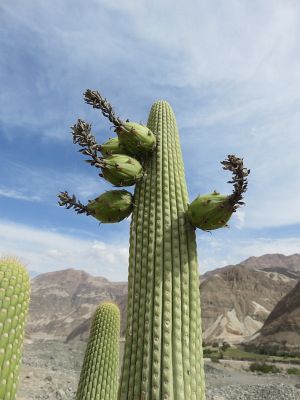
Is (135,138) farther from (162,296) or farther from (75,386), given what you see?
(75,386)

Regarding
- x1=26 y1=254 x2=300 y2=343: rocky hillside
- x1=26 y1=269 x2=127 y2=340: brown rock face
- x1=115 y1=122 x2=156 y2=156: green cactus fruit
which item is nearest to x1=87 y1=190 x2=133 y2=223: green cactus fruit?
x1=115 y1=122 x2=156 y2=156: green cactus fruit

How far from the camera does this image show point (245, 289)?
308ft

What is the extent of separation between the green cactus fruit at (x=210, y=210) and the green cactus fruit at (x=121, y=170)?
0.50 meters

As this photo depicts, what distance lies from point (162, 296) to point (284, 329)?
70546 mm

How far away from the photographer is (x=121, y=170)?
2.90 meters

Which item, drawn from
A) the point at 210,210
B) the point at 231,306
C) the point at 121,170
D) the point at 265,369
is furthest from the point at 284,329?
the point at 121,170

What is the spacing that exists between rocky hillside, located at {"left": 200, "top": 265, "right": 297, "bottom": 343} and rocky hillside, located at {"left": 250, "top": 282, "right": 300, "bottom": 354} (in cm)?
677

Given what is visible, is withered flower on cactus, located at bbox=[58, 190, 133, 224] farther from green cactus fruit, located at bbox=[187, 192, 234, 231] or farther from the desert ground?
the desert ground

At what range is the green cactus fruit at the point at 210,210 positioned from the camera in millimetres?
2734

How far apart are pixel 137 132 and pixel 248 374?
36.3 metres

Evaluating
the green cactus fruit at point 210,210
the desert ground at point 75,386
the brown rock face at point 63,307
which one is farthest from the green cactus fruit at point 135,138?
the brown rock face at point 63,307

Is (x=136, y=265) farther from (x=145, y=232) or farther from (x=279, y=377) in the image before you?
(x=279, y=377)

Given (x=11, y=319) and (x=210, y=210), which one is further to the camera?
(x=210, y=210)

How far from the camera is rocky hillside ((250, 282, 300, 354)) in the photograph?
201 ft
